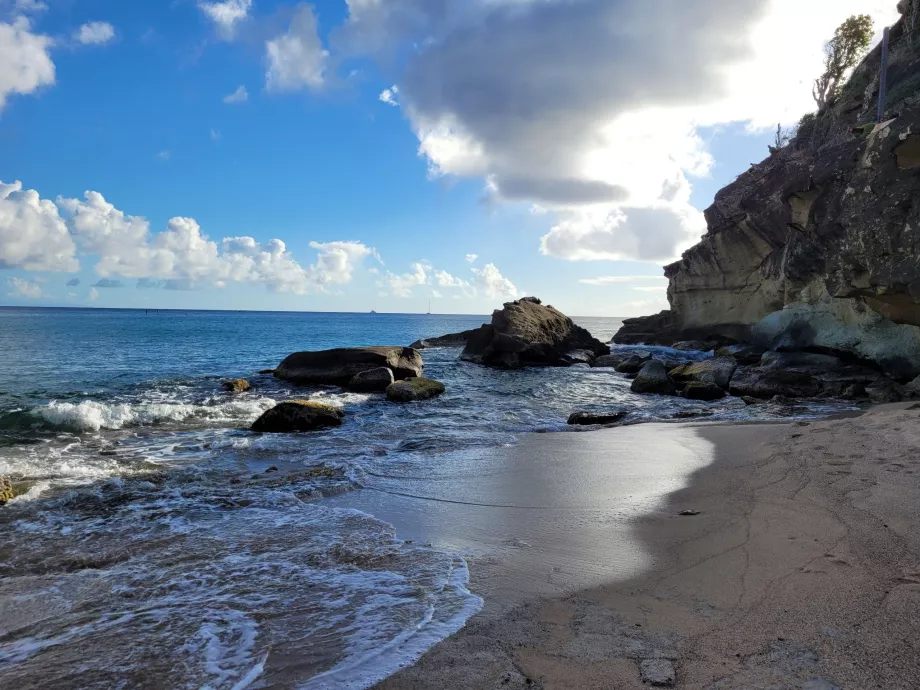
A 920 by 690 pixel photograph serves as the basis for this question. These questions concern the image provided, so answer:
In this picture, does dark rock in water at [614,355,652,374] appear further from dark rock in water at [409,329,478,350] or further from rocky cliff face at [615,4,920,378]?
dark rock in water at [409,329,478,350]

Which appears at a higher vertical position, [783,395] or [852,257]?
[852,257]

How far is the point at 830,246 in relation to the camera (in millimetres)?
21672

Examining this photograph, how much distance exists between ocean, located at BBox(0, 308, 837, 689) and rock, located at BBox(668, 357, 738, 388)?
4.53m

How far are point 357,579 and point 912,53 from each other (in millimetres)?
30578

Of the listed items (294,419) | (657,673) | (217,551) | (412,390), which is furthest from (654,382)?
(657,673)

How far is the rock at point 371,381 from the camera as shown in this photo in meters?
20.0

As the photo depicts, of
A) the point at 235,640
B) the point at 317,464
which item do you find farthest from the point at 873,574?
the point at 317,464

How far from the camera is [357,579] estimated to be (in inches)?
181

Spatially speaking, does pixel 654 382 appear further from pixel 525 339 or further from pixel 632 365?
pixel 525 339

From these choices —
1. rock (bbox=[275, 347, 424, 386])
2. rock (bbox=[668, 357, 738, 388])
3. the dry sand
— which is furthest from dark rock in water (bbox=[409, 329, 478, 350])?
the dry sand

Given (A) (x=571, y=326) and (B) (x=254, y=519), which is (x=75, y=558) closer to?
(B) (x=254, y=519)

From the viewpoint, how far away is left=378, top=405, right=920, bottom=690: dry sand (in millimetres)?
2914

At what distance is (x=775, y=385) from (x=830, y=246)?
8.45 metres

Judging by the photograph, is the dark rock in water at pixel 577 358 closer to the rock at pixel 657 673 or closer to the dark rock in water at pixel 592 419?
the dark rock in water at pixel 592 419
